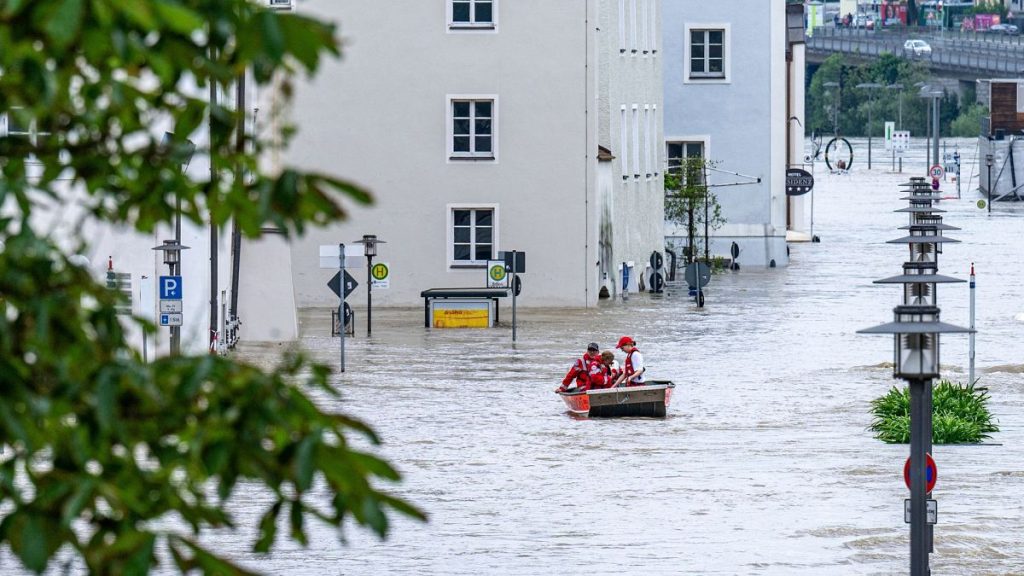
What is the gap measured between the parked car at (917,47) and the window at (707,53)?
4079 inches

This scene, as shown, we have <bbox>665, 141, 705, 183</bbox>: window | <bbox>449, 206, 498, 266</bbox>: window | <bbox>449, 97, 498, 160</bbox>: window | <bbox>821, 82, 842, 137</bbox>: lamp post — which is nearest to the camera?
<bbox>449, 97, 498, 160</bbox>: window

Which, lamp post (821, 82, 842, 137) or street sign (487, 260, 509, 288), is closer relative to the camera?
street sign (487, 260, 509, 288)

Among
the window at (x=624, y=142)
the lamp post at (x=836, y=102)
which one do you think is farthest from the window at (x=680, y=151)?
the lamp post at (x=836, y=102)

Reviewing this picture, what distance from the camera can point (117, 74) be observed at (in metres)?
4.86

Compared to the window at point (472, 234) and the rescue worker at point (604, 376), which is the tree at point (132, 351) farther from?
the window at point (472, 234)

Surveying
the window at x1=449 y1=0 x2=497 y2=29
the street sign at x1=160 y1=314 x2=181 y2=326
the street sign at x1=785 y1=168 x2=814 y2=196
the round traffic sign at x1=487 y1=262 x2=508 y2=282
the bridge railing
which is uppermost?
the bridge railing

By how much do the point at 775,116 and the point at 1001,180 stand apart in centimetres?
3625

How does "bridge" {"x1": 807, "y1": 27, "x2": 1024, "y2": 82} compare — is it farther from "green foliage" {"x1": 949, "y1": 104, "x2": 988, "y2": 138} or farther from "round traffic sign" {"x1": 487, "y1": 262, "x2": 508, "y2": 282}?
"round traffic sign" {"x1": 487, "y1": 262, "x2": 508, "y2": 282}

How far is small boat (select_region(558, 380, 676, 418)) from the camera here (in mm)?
28984

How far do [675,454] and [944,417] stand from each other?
11.7 ft

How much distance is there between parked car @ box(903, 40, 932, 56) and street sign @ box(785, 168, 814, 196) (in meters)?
101

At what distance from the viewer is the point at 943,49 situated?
559 ft

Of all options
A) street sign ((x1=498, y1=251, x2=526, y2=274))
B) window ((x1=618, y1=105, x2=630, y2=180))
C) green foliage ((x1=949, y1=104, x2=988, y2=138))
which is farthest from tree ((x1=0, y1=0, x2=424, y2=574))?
green foliage ((x1=949, y1=104, x2=988, y2=138))

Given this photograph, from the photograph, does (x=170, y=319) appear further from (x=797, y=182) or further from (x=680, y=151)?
(x=797, y=182)
